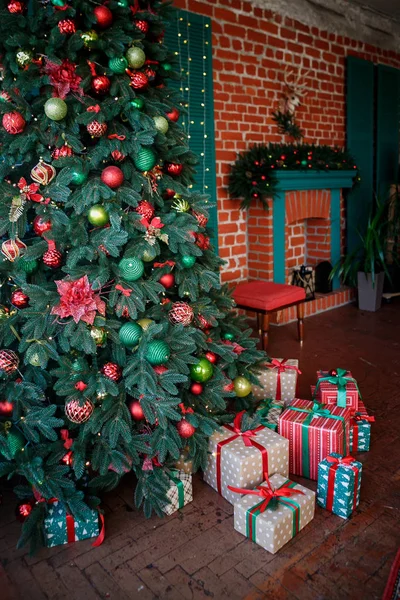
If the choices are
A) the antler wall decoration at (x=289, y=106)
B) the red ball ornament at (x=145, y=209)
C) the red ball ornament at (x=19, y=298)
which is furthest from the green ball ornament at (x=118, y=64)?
the antler wall decoration at (x=289, y=106)

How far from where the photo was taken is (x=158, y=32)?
2371 millimetres

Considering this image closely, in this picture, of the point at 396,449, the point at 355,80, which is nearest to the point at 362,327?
the point at 396,449

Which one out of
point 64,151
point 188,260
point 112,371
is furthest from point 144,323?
point 64,151

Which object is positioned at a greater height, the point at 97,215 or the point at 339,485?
the point at 97,215

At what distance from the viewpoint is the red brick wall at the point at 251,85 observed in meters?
4.46

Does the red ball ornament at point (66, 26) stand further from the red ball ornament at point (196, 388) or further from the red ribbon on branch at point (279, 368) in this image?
the red ribbon on branch at point (279, 368)

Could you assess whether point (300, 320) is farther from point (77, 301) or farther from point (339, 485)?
point (77, 301)

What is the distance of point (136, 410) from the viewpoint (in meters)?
2.09

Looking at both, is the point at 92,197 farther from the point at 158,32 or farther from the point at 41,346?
the point at 158,32

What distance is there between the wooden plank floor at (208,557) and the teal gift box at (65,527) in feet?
0.11

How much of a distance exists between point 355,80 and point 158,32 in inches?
160

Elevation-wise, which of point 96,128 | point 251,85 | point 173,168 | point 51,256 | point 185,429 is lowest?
point 185,429

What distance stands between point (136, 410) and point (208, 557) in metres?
0.62

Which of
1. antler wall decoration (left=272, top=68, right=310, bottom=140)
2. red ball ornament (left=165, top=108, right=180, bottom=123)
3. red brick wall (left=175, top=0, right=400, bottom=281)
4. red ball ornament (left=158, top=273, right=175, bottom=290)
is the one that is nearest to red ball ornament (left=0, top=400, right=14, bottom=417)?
red ball ornament (left=158, top=273, right=175, bottom=290)
